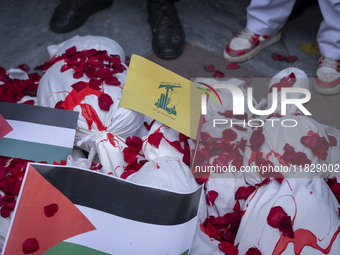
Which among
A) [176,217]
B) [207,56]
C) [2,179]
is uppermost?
[176,217]

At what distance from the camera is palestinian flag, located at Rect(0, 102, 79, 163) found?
0.93m

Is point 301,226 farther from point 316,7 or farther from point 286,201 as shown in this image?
point 316,7

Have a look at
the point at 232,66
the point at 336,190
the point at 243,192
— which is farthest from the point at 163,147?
the point at 232,66

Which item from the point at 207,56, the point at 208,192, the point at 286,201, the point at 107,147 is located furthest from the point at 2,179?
the point at 207,56

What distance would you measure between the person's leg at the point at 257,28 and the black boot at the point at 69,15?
0.81m

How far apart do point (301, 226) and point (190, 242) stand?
24 centimetres

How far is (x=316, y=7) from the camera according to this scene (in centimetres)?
213

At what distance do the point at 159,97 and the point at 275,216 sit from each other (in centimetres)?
42

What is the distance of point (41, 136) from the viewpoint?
944 mm

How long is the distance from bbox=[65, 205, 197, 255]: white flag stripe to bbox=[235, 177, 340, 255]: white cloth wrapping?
0.19m

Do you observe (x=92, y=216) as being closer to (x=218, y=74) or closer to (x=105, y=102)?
(x=105, y=102)

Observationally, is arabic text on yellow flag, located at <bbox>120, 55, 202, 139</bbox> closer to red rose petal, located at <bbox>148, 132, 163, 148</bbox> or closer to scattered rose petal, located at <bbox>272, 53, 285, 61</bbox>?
red rose petal, located at <bbox>148, 132, 163, 148</bbox>

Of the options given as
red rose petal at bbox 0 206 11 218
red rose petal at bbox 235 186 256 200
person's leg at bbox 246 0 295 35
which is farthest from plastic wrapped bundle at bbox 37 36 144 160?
person's leg at bbox 246 0 295 35

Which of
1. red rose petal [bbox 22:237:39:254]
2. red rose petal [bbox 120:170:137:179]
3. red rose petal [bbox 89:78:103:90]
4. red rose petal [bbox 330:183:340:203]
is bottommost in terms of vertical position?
red rose petal [bbox 120:170:137:179]
